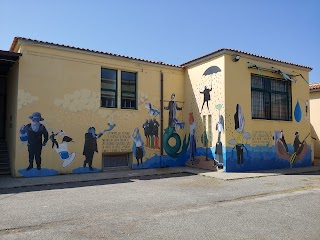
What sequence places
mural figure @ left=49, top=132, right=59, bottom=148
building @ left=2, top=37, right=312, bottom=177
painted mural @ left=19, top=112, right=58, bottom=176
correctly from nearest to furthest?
1. painted mural @ left=19, top=112, right=58, bottom=176
2. building @ left=2, top=37, right=312, bottom=177
3. mural figure @ left=49, top=132, right=59, bottom=148

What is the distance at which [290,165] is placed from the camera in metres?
14.2

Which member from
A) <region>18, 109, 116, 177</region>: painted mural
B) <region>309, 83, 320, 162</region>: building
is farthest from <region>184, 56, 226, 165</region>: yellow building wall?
<region>309, 83, 320, 162</region>: building

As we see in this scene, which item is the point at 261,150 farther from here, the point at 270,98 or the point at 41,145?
the point at 41,145

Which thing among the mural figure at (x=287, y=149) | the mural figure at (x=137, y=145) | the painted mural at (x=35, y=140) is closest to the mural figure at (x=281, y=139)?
the mural figure at (x=287, y=149)

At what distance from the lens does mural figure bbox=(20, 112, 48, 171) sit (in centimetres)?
1045

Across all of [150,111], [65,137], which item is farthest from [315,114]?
[65,137]

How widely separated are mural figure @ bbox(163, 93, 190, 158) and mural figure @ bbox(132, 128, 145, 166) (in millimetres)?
1290

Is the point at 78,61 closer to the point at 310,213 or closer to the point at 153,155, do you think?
the point at 153,155

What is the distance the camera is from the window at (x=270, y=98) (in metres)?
13.3

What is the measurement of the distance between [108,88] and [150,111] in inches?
91.3

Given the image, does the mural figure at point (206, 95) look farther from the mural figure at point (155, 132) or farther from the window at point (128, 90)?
the window at point (128, 90)

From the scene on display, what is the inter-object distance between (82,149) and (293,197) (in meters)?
8.06

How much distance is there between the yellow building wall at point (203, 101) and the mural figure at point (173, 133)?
60cm

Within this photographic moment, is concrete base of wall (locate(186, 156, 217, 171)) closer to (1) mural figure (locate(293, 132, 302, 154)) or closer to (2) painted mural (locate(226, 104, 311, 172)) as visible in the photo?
(2) painted mural (locate(226, 104, 311, 172))
